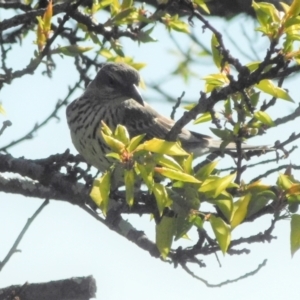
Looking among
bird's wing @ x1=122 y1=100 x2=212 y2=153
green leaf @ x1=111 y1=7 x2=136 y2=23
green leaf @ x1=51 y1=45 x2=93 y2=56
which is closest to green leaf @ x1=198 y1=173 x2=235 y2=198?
green leaf @ x1=51 y1=45 x2=93 y2=56

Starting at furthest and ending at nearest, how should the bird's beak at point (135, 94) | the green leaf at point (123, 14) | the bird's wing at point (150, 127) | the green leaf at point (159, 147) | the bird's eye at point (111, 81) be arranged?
1. the bird's eye at point (111, 81)
2. the bird's wing at point (150, 127)
3. the bird's beak at point (135, 94)
4. the green leaf at point (123, 14)
5. the green leaf at point (159, 147)

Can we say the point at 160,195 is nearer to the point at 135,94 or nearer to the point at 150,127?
the point at 135,94

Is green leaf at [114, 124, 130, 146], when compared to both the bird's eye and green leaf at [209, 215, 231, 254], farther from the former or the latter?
the bird's eye

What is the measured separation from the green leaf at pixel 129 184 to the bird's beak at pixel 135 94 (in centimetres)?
331

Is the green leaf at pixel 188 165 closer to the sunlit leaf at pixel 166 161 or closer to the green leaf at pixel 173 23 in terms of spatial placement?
the sunlit leaf at pixel 166 161

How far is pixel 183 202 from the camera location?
4.27 metres

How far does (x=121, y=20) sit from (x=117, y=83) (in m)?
1.71

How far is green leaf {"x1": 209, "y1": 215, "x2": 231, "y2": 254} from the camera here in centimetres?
416

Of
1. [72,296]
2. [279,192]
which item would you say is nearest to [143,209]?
[72,296]

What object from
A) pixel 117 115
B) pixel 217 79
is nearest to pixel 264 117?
pixel 217 79

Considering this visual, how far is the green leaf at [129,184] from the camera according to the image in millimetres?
4008

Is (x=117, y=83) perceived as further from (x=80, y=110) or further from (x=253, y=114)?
(x=253, y=114)

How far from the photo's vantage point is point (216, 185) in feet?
13.6

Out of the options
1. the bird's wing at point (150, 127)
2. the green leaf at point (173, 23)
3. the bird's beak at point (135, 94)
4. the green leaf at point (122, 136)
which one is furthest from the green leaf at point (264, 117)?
Result: the bird's wing at point (150, 127)
